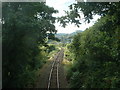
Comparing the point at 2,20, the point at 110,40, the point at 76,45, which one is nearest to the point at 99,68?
the point at 110,40

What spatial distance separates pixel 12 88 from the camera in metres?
13.0

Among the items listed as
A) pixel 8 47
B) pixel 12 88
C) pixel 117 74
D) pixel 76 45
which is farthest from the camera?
pixel 76 45

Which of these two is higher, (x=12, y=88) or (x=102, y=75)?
(x=102, y=75)

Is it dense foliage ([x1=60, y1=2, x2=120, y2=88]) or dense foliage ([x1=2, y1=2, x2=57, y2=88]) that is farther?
dense foliage ([x1=2, y1=2, x2=57, y2=88])

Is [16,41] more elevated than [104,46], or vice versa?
[16,41]

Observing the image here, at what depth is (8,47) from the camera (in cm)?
1217

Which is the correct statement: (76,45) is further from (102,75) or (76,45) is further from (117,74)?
(117,74)

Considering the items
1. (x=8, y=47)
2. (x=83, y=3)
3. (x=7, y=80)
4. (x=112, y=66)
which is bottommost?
(x=7, y=80)

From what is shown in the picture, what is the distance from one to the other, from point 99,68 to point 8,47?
19.9ft

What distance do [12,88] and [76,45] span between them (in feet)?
50.0

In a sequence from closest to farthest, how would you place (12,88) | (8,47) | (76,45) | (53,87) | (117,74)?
(117,74), (8,47), (12,88), (53,87), (76,45)

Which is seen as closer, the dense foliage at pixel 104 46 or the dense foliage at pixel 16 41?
the dense foliage at pixel 104 46

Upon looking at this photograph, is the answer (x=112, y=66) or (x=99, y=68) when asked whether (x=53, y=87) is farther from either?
(x=112, y=66)

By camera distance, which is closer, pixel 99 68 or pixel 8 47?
pixel 8 47
